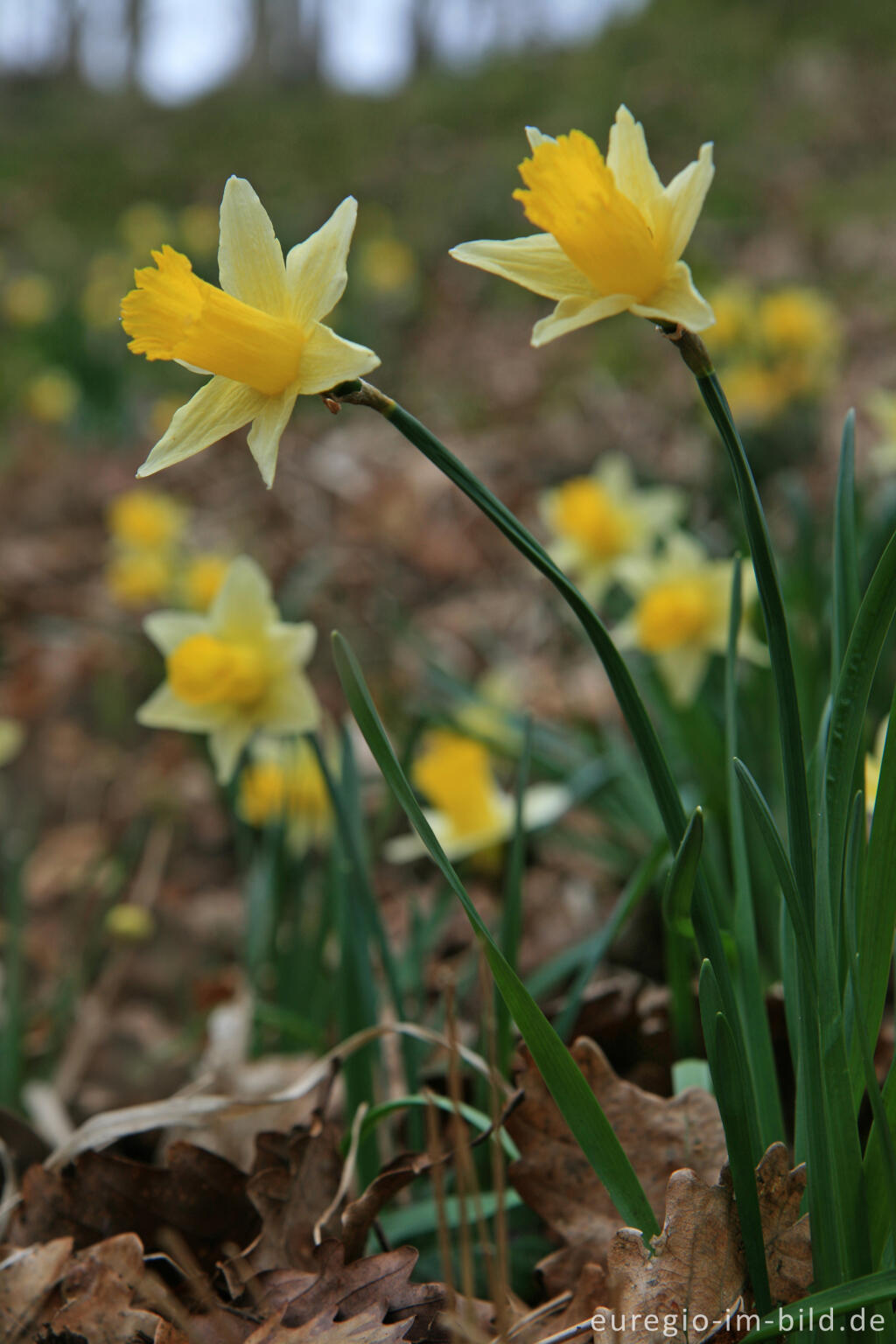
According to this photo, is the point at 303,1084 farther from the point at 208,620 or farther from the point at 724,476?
the point at 724,476

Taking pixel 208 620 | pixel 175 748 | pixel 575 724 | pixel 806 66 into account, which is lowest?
pixel 175 748

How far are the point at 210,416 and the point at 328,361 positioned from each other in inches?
4.2

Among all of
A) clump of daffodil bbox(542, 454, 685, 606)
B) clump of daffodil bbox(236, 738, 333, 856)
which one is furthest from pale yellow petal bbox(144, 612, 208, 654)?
clump of daffodil bbox(542, 454, 685, 606)

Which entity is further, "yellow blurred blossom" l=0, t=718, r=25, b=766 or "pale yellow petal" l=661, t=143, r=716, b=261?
"yellow blurred blossom" l=0, t=718, r=25, b=766

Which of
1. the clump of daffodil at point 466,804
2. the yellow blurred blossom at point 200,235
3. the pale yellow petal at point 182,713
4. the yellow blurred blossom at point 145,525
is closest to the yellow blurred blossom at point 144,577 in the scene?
the yellow blurred blossom at point 145,525

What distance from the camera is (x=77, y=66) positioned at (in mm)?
17266

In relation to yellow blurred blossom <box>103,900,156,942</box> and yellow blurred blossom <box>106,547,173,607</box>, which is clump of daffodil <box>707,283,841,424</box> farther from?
yellow blurred blossom <box>103,900,156,942</box>

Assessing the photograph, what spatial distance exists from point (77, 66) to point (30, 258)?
11998 mm

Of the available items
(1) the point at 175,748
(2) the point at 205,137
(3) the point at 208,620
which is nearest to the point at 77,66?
(2) the point at 205,137

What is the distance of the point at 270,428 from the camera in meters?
0.66

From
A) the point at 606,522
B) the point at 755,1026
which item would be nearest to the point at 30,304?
the point at 606,522

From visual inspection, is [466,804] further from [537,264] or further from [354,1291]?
[537,264]

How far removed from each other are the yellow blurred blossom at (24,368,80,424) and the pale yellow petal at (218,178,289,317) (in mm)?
4681

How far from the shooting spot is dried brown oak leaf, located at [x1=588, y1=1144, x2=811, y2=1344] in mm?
699
